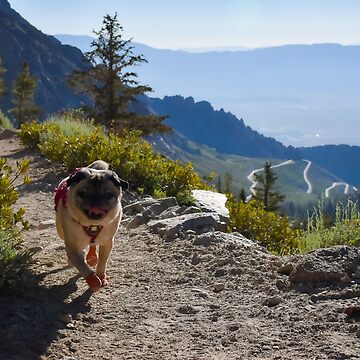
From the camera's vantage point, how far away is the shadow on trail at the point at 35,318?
400cm

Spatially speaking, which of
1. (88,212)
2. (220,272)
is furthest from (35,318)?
(220,272)

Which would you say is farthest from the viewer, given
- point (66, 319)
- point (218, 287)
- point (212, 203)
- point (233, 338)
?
point (212, 203)

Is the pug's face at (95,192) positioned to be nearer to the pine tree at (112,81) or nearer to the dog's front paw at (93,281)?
the dog's front paw at (93,281)

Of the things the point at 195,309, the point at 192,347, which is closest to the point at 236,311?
the point at 195,309

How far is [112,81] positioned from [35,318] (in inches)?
934

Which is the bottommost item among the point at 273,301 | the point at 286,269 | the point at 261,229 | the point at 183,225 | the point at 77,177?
the point at 261,229

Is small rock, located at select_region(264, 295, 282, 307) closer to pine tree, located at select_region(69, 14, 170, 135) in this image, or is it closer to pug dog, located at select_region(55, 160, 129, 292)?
pug dog, located at select_region(55, 160, 129, 292)

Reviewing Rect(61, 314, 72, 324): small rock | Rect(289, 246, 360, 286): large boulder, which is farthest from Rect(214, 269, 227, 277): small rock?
Rect(61, 314, 72, 324): small rock

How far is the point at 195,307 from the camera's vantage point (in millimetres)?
4945

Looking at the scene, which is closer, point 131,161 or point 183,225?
point 183,225

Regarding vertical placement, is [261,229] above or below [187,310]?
below

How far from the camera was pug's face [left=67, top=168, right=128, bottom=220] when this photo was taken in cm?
472

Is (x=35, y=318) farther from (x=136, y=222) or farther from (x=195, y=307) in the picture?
(x=136, y=222)

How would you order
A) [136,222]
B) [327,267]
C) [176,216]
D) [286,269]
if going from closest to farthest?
1. [327,267]
2. [286,269]
3. [136,222]
4. [176,216]
